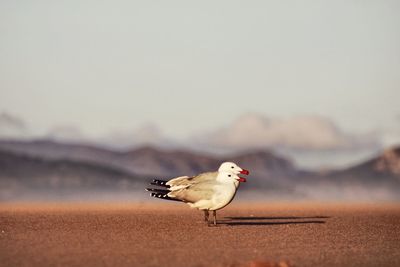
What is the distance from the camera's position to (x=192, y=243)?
633 inches

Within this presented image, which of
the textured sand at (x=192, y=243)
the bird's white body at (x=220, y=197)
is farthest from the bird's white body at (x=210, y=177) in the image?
the textured sand at (x=192, y=243)

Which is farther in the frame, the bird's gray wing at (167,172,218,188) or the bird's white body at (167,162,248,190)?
the bird's gray wing at (167,172,218,188)

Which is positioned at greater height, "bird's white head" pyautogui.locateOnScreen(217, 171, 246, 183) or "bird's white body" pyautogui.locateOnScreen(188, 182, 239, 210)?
"bird's white head" pyautogui.locateOnScreen(217, 171, 246, 183)

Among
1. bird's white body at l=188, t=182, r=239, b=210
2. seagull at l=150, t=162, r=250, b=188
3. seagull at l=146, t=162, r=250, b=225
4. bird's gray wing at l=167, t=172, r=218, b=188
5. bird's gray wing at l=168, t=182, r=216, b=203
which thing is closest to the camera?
bird's white body at l=188, t=182, r=239, b=210

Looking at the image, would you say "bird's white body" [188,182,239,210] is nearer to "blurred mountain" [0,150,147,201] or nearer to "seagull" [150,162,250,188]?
"seagull" [150,162,250,188]

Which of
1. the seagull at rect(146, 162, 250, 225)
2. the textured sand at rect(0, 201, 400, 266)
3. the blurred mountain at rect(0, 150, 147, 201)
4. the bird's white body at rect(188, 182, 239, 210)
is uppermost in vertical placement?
the blurred mountain at rect(0, 150, 147, 201)

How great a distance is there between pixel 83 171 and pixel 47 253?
7907 cm

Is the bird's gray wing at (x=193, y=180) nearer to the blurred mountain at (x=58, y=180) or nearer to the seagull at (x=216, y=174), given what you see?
the seagull at (x=216, y=174)

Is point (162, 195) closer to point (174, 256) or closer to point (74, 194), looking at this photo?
point (174, 256)

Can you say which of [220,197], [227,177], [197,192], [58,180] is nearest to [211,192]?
[220,197]

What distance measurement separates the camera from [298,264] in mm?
13469

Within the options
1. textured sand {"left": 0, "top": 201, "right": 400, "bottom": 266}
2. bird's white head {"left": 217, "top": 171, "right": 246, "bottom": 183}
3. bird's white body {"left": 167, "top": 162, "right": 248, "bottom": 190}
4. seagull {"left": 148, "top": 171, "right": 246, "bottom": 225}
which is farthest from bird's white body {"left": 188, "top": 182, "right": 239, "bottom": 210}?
textured sand {"left": 0, "top": 201, "right": 400, "bottom": 266}

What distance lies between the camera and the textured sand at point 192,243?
1378 centimetres

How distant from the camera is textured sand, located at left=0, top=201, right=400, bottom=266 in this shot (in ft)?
45.2
